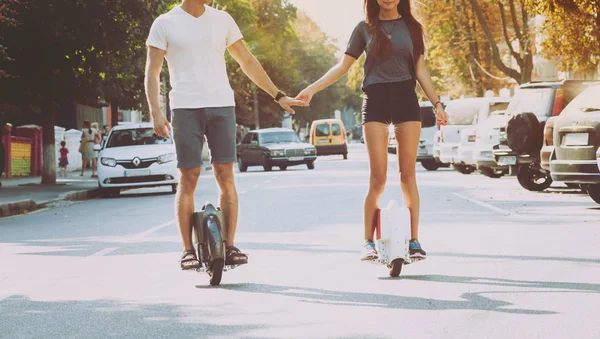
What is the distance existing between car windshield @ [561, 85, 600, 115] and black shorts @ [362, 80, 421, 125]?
7890mm

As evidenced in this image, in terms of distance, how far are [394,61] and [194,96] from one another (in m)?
1.38

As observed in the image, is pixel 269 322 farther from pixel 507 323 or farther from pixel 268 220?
pixel 268 220

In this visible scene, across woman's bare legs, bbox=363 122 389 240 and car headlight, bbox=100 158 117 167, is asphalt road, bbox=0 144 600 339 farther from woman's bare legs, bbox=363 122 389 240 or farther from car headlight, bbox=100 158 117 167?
car headlight, bbox=100 158 117 167

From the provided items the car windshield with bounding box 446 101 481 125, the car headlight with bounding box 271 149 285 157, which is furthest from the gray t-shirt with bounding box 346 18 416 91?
the car headlight with bounding box 271 149 285 157

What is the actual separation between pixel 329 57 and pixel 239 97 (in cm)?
3686

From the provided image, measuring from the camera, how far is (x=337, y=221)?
1431 cm

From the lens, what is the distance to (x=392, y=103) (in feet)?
26.8

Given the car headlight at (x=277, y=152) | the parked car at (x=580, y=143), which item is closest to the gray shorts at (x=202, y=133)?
the parked car at (x=580, y=143)

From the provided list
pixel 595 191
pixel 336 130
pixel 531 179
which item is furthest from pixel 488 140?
pixel 336 130

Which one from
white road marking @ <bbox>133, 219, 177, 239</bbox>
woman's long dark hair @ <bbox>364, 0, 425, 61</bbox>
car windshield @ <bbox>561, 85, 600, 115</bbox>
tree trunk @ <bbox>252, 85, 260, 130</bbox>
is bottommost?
white road marking @ <bbox>133, 219, 177, 239</bbox>

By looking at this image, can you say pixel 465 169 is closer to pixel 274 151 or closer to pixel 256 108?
pixel 274 151

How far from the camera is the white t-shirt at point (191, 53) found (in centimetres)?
791

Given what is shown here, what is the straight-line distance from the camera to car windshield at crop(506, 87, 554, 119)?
A: 20009 millimetres

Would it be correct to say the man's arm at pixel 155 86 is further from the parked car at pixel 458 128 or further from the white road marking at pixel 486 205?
the parked car at pixel 458 128
